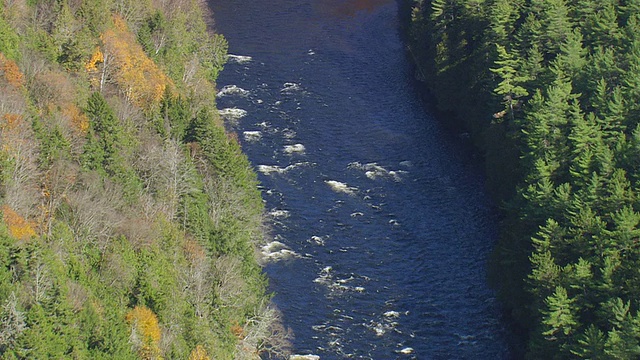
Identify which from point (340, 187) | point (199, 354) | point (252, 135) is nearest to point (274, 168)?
point (340, 187)

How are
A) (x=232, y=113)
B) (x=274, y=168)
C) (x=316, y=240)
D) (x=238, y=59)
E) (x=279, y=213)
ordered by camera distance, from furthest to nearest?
(x=238, y=59) < (x=232, y=113) < (x=274, y=168) < (x=279, y=213) < (x=316, y=240)

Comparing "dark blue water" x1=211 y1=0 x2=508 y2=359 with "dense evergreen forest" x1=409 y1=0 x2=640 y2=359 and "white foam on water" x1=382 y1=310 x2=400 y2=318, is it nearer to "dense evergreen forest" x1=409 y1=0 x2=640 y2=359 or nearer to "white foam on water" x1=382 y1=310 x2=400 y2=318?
"white foam on water" x1=382 y1=310 x2=400 y2=318

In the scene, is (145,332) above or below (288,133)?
above

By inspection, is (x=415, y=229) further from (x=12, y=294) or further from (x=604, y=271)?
(x=12, y=294)

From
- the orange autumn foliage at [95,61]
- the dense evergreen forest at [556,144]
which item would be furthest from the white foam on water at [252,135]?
the dense evergreen forest at [556,144]

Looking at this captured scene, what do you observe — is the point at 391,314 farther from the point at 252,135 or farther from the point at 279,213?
the point at 252,135

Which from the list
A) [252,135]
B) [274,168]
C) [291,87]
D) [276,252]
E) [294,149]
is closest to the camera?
[276,252]

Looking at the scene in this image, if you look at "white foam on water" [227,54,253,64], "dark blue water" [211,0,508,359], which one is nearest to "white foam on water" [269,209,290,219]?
"dark blue water" [211,0,508,359]

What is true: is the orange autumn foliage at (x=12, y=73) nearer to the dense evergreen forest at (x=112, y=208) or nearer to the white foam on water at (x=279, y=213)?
the dense evergreen forest at (x=112, y=208)
